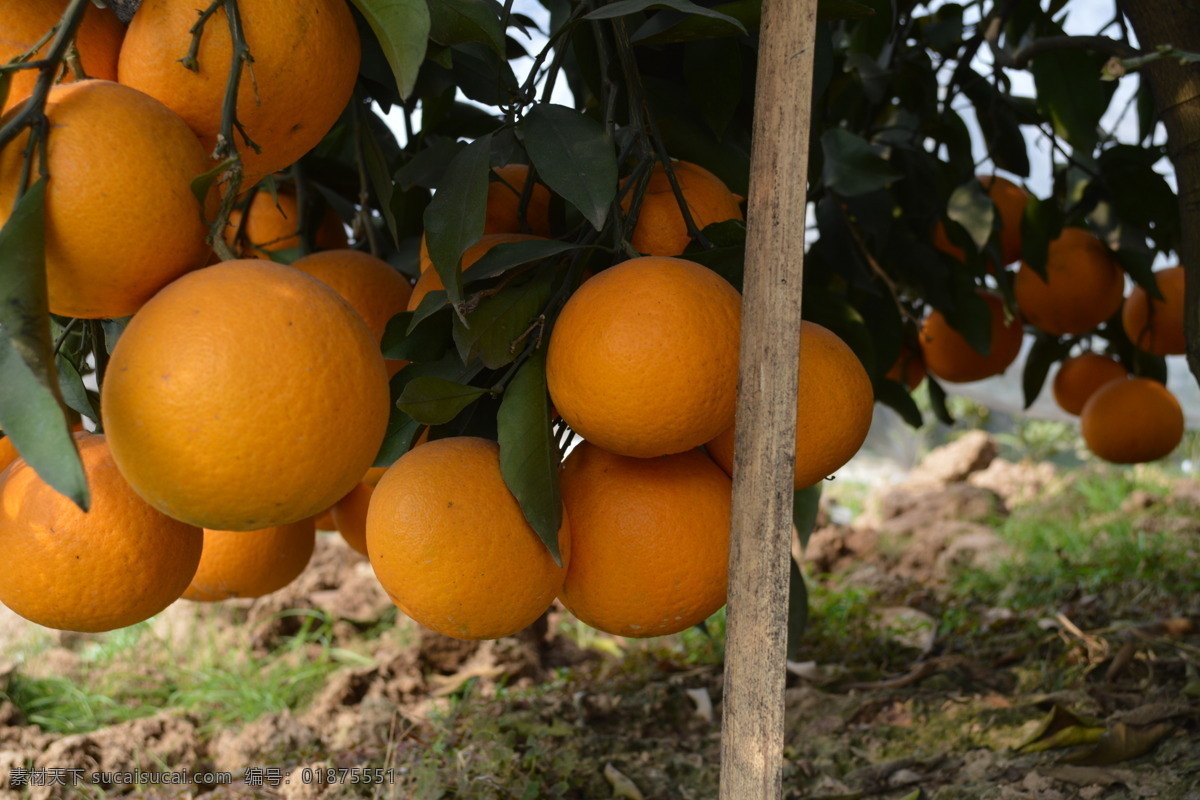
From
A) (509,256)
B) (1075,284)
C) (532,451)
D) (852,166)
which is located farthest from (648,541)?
(1075,284)

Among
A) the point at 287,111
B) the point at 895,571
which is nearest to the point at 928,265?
the point at 287,111

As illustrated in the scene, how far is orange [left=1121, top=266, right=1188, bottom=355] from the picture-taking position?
172cm

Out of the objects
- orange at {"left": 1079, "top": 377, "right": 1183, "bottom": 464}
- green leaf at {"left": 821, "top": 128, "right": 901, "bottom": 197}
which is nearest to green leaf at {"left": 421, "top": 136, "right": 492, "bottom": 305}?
green leaf at {"left": 821, "top": 128, "right": 901, "bottom": 197}

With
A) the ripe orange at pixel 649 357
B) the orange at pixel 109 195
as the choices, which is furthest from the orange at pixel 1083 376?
the orange at pixel 109 195

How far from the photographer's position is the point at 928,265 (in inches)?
58.4

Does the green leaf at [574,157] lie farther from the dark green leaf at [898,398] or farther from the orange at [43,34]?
the dark green leaf at [898,398]

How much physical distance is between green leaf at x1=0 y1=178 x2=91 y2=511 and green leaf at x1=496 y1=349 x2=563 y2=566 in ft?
1.01

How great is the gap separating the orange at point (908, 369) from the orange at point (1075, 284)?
0.23 metres

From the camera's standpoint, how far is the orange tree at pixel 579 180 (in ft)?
2.03

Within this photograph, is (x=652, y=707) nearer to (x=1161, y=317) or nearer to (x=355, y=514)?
(x=355, y=514)

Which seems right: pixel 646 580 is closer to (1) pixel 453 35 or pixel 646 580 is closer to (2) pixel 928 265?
(1) pixel 453 35

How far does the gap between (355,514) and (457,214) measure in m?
0.48

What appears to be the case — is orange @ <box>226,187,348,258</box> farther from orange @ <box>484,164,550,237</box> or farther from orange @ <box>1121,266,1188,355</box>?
orange @ <box>1121,266,1188,355</box>

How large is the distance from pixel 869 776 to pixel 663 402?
979 millimetres
